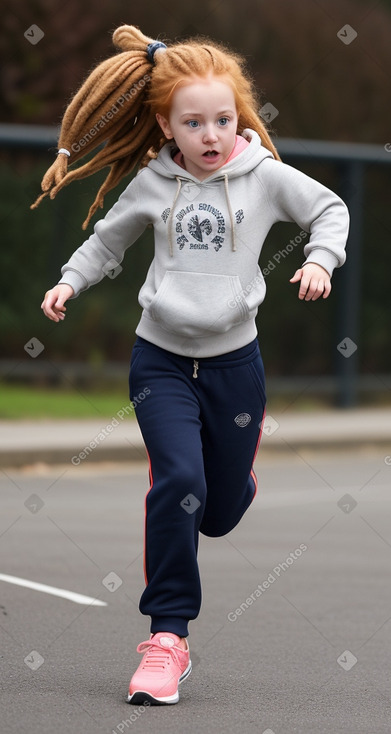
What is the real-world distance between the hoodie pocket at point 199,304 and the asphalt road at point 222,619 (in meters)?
1.08

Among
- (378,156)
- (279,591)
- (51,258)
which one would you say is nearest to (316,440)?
(51,258)

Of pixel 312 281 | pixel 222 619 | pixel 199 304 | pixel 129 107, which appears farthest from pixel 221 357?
pixel 222 619

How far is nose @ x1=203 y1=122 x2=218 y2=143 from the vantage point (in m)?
4.35

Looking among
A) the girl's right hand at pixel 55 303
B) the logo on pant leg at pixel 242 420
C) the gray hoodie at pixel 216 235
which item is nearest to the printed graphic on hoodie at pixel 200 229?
the gray hoodie at pixel 216 235

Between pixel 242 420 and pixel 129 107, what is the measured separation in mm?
1020

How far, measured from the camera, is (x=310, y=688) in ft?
15.0

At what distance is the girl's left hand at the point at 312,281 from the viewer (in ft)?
13.7

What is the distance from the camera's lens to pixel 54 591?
611 cm

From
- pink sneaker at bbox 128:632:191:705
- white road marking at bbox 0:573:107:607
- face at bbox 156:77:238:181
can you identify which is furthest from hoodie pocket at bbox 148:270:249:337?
white road marking at bbox 0:573:107:607

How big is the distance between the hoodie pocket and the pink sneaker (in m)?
0.89

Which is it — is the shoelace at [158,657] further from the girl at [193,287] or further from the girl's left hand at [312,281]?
the girl's left hand at [312,281]

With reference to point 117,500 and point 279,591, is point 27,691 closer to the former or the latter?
point 279,591

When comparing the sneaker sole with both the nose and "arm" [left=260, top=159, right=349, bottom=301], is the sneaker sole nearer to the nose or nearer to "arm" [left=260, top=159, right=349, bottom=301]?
"arm" [left=260, top=159, right=349, bottom=301]

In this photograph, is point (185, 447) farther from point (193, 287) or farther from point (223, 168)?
point (223, 168)
